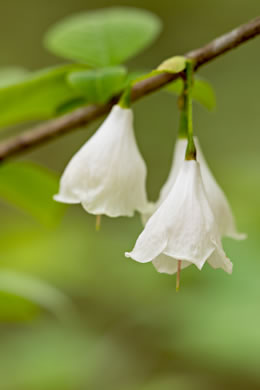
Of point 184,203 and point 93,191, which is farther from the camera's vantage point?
point 93,191

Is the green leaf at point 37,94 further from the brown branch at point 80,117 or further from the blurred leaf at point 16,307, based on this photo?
the blurred leaf at point 16,307

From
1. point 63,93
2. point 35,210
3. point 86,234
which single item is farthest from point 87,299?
point 63,93

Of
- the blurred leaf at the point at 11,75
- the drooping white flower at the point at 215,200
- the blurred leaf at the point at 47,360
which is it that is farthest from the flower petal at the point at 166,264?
the blurred leaf at the point at 47,360

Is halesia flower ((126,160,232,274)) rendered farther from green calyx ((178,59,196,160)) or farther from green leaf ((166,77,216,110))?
green leaf ((166,77,216,110))

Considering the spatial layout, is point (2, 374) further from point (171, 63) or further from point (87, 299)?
point (171, 63)

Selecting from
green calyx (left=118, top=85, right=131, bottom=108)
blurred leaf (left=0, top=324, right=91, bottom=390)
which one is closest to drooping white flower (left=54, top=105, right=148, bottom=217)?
green calyx (left=118, top=85, right=131, bottom=108)

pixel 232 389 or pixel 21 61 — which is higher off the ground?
pixel 21 61

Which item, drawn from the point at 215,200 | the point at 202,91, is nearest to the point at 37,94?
the point at 202,91
